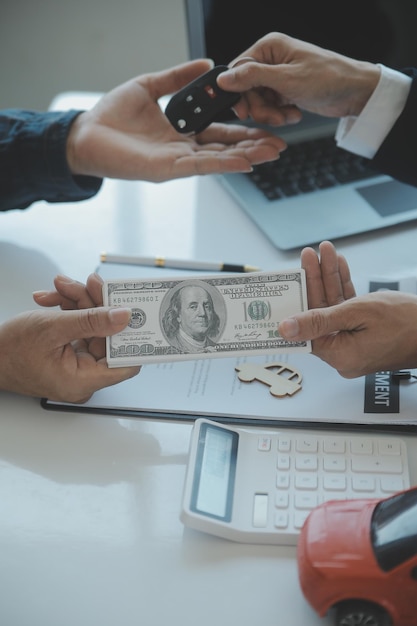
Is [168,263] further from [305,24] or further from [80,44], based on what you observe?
[80,44]

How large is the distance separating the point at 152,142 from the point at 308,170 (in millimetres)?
278

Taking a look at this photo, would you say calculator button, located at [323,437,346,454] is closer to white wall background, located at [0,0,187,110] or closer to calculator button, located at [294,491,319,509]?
calculator button, located at [294,491,319,509]

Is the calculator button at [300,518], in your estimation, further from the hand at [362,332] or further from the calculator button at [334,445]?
the hand at [362,332]

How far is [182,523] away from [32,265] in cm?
58

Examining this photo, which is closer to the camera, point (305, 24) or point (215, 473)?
point (215, 473)

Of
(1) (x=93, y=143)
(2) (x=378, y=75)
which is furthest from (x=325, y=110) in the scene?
(1) (x=93, y=143)

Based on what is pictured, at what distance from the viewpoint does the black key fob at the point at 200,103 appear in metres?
1.17

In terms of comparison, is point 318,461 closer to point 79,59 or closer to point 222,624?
point 222,624

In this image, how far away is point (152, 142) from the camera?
1282mm

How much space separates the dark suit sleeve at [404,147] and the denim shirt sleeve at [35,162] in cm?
50

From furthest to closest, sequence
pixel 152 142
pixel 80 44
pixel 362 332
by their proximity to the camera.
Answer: pixel 80 44
pixel 152 142
pixel 362 332

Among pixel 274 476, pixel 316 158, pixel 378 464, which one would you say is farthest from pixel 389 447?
pixel 316 158

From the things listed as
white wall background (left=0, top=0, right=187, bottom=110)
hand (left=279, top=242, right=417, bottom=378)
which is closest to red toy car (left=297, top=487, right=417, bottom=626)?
hand (left=279, top=242, right=417, bottom=378)

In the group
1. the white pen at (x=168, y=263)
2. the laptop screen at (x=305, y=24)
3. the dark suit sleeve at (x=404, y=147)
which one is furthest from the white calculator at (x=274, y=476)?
the laptop screen at (x=305, y=24)
